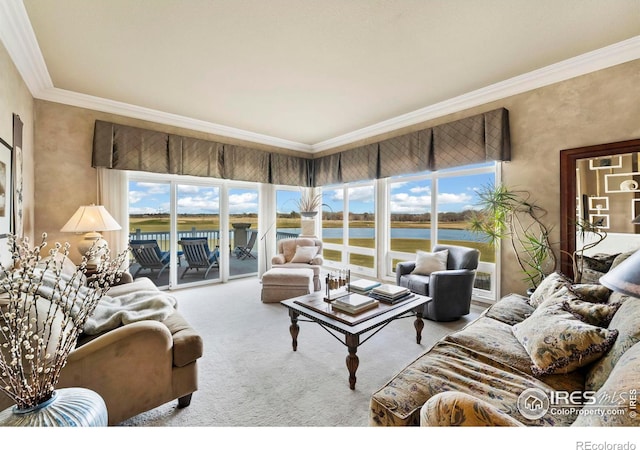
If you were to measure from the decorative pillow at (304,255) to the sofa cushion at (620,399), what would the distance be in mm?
3764

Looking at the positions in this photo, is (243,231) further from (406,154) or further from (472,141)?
(472,141)

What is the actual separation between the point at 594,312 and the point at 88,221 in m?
4.53

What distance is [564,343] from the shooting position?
4.24ft

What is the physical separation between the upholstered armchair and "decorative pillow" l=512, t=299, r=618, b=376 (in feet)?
9.98

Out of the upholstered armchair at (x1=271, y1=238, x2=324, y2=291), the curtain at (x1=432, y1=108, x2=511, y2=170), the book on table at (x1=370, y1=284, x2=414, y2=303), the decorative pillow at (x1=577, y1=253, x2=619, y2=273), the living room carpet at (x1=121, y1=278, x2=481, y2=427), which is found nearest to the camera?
the living room carpet at (x1=121, y1=278, x2=481, y2=427)

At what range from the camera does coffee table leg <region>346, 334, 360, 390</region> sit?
1823 mm

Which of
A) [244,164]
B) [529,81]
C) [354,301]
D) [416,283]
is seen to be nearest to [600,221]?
[529,81]

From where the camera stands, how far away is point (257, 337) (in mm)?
2676

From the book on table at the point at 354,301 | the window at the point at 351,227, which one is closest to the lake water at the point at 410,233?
the window at the point at 351,227

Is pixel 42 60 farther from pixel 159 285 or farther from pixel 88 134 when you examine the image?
pixel 159 285

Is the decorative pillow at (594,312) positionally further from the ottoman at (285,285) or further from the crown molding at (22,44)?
the crown molding at (22,44)

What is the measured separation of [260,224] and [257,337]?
2856 millimetres

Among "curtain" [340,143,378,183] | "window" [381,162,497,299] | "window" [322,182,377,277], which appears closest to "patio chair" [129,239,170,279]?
"window" [322,182,377,277]

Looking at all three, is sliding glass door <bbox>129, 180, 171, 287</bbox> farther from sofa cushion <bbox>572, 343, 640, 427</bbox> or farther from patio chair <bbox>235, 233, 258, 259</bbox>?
sofa cushion <bbox>572, 343, 640, 427</bbox>
